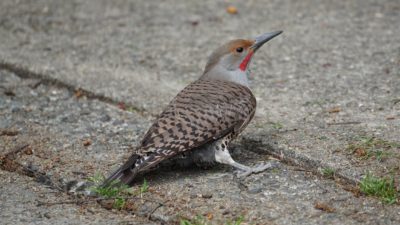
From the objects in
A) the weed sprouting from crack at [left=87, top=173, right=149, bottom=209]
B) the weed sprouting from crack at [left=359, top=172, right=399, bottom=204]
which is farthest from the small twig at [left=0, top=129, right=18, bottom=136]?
the weed sprouting from crack at [left=359, top=172, right=399, bottom=204]

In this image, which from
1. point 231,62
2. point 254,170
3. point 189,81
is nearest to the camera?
point 254,170

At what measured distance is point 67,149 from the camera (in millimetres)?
5477

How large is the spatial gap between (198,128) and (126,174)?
1.74 feet

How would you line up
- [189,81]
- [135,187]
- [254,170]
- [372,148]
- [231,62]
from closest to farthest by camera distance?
1. [135,187]
2. [254,170]
3. [372,148]
4. [231,62]
5. [189,81]

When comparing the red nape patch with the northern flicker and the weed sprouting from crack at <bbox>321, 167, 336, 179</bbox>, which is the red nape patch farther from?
the weed sprouting from crack at <bbox>321, 167, 336, 179</bbox>

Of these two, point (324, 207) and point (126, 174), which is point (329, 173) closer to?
point (324, 207)

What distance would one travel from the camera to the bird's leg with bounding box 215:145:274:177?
483 cm

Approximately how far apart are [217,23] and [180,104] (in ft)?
11.8

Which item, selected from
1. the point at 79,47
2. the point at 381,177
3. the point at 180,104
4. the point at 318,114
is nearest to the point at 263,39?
the point at 318,114

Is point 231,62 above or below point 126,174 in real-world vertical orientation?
above

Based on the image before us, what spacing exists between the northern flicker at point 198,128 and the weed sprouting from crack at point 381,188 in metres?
0.70

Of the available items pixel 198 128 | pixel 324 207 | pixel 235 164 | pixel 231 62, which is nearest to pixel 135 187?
pixel 198 128

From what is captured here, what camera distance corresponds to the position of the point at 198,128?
4773 millimetres

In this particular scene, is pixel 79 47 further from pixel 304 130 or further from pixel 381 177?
pixel 381 177
